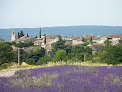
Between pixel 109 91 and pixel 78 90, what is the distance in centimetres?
91

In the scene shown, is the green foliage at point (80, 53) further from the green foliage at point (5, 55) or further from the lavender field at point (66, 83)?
the lavender field at point (66, 83)

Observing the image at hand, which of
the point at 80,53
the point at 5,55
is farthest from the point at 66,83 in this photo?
the point at 80,53

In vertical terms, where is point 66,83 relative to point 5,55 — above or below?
above

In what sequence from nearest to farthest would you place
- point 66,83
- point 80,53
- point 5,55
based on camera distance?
point 66,83 < point 5,55 < point 80,53

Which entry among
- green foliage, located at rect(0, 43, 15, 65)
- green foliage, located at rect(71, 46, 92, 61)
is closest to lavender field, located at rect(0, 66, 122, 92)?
green foliage, located at rect(0, 43, 15, 65)

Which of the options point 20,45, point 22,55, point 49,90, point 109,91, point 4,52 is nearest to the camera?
point 109,91

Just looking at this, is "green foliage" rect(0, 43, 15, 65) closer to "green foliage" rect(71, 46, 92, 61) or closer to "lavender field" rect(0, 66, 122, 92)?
"green foliage" rect(71, 46, 92, 61)

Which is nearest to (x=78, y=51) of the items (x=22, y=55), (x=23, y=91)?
(x=22, y=55)

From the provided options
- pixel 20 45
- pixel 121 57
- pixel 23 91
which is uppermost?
pixel 23 91

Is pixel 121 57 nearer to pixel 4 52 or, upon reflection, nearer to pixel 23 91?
pixel 23 91

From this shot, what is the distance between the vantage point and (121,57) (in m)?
29.6

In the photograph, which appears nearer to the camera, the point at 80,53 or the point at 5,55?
the point at 5,55

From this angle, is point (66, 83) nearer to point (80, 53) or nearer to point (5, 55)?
point (5, 55)

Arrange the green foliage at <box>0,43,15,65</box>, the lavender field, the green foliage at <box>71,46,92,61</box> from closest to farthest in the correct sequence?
1. the lavender field
2. the green foliage at <box>0,43,15,65</box>
3. the green foliage at <box>71,46,92,61</box>
